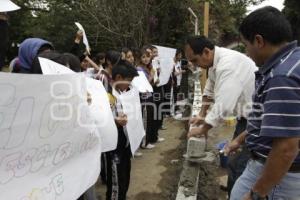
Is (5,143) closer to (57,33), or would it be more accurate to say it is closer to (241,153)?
(241,153)

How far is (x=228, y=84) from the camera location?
359 centimetres

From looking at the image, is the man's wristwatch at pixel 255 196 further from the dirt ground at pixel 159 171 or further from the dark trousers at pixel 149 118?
the dark trousers at pixel 149 118

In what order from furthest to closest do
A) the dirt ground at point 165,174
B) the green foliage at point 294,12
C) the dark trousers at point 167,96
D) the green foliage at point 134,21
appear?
the green foliage at point 294,12 < the green foliage at point 134,21 < the dark trousers at point 167,96 < the dirt ground at point 165,174

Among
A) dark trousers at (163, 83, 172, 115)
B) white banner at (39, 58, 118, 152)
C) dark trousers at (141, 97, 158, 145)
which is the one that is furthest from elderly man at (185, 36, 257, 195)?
dark trousers at (163, 83, 172, 115)

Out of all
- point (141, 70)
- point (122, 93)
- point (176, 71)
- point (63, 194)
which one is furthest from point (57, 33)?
point (63, 194)

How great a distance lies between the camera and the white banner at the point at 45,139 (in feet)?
7.42

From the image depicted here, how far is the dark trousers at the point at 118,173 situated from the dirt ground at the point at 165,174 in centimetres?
99

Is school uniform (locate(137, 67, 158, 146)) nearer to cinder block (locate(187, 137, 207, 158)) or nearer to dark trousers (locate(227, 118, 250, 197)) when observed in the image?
cinder block (locate(187, 137, 207, 158))

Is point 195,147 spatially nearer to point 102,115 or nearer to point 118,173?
point 118,173

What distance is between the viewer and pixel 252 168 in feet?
8.52

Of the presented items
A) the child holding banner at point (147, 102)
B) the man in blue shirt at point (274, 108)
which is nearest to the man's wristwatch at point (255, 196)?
the man in blue shirt at point (274, 108)

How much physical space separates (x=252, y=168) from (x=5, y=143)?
1467 mm

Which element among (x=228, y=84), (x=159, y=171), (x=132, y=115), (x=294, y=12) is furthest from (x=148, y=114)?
(x=294, y=12)

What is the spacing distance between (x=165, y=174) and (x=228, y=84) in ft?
9.62
